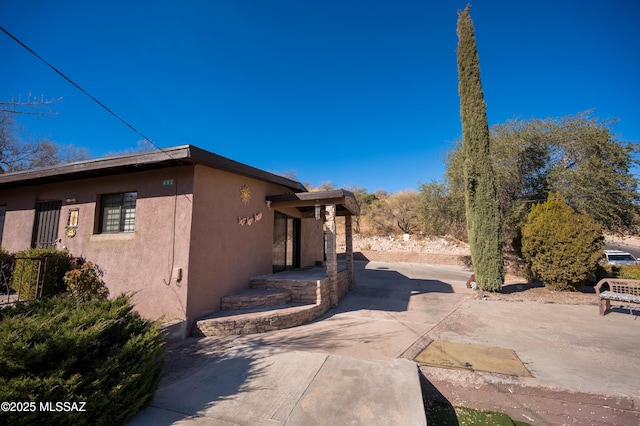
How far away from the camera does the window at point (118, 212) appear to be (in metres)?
6.45

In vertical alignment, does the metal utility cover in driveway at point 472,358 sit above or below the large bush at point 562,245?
below

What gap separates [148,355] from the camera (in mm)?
2799

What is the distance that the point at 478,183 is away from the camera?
1021cm

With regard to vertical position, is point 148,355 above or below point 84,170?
below

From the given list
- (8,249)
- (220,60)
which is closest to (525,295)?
(220,60)

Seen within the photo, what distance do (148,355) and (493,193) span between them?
1118 centimetres

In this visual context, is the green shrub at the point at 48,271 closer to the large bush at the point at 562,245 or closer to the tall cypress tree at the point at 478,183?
the tall cypress tree at the point at 478,183

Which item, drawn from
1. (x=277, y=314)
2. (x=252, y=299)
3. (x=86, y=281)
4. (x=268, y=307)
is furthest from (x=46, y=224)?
(x=277, y=314)

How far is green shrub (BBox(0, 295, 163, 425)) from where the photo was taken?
79.7 inches

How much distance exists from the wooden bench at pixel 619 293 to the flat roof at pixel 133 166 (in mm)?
9638

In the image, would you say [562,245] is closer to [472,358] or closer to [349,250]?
[349,250]

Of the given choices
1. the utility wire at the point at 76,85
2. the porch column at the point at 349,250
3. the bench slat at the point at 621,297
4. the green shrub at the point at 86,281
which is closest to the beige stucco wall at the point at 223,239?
the utility wire at the point at 76,85

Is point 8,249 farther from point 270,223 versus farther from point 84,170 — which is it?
point 270,223

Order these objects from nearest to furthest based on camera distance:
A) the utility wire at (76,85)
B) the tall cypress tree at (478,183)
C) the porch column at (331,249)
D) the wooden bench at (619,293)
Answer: the utility wire at (76,85), the wooden bench at (619,293), the porch column at (331,249), the tall cypress tree at (478,183)
